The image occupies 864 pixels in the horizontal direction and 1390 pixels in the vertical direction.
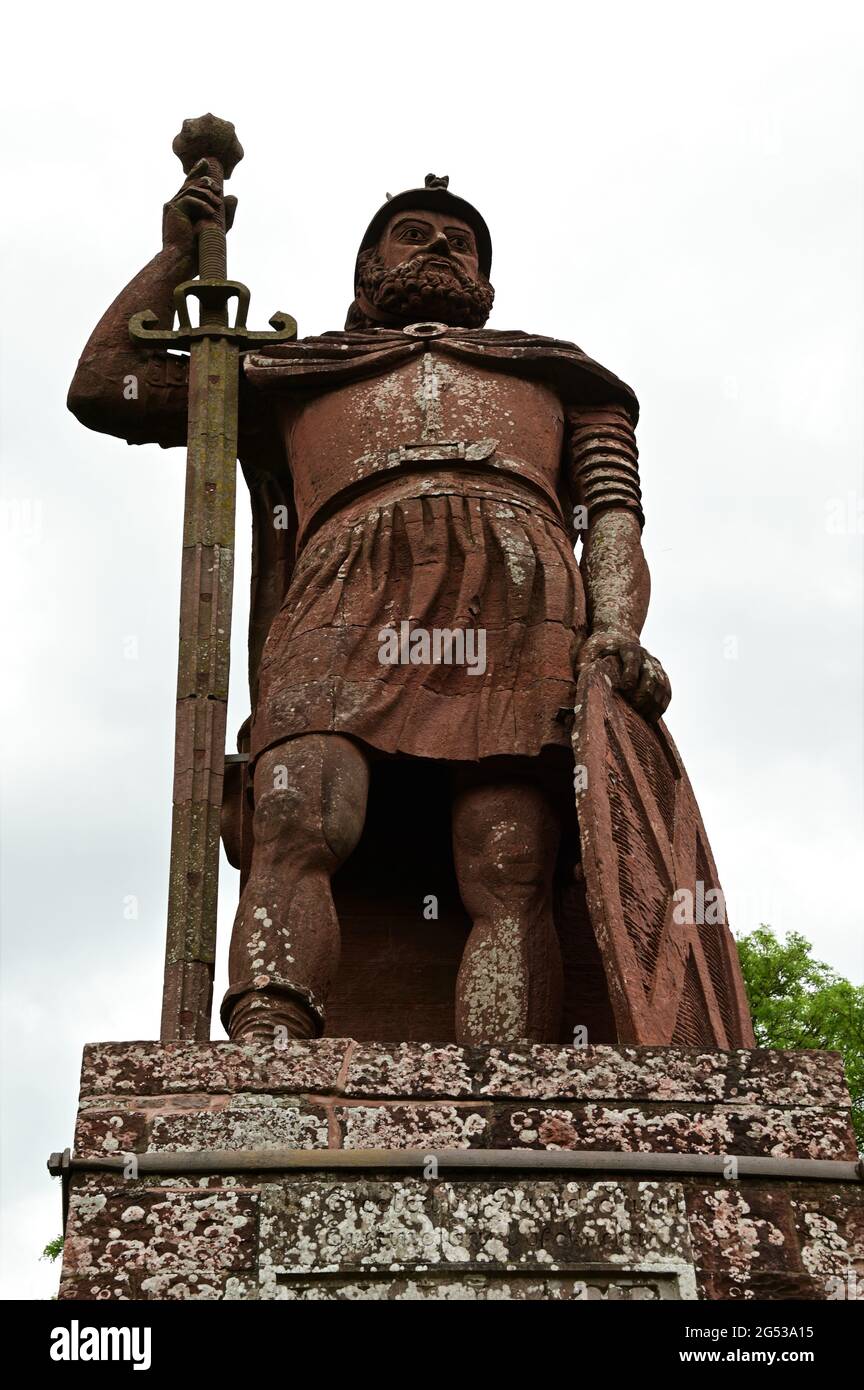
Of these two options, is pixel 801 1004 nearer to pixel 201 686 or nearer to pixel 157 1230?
pixel 201 686

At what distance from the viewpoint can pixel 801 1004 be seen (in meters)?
15.0

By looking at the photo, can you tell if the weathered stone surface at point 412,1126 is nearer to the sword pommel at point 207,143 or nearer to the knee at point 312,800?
the knee at point 312,800

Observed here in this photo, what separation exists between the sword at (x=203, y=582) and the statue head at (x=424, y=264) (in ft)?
1.25

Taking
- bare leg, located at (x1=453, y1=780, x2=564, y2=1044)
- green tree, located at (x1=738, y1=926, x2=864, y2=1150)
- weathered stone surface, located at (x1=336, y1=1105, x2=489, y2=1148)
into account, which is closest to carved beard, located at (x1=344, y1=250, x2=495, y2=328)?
bare leg, located at (x1=453, y1=780, x2=564, y2=1044)

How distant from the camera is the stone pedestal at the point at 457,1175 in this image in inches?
210

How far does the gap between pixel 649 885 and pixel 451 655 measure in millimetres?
1148

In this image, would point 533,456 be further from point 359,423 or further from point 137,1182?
point 137,1182

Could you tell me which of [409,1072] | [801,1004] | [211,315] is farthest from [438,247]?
[801,1004]

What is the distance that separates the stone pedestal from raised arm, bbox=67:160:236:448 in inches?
132

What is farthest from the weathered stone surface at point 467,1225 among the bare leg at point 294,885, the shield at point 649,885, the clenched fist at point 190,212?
the clenched fist at point 190,212

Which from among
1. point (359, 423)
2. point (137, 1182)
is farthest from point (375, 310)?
point (137, 1182)

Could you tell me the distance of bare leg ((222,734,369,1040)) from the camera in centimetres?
628

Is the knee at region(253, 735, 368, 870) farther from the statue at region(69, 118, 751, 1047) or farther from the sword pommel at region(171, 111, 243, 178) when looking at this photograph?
the sword pommel at region(171, 111, 243, 178)
